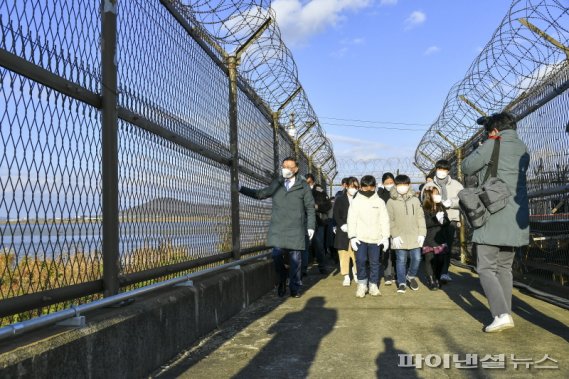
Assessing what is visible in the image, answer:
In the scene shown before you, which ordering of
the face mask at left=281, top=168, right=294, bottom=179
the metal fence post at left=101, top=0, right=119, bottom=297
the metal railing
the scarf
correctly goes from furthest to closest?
the scarf → the face mask at left=281, top=168, right=294, bottom=179 → the metal fence post at left=101, top=0, right=119, bottom=297 → the metal railing

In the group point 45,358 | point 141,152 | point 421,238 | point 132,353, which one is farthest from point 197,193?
point 421,238

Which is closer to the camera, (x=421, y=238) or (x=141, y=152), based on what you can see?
(x=141, y=152)

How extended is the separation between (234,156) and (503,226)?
2994 mm

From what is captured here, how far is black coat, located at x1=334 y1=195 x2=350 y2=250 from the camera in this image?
8.39 metres

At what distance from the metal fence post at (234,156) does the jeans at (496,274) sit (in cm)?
264

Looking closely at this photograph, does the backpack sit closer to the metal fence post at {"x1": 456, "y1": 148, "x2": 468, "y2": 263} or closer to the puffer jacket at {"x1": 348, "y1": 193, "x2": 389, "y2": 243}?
the puffer jacket at {"x1": 348, "y1": 193, "x2": 389, "y2": 243}

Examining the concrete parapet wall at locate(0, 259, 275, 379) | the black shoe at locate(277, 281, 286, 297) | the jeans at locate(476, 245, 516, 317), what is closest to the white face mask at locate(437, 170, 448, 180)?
the black shoe at locate(277, 281, 286, 297)

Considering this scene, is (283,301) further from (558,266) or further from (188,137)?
(558,266)

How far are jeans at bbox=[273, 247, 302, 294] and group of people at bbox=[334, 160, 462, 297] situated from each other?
0.80 metres

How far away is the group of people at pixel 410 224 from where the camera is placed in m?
4.68

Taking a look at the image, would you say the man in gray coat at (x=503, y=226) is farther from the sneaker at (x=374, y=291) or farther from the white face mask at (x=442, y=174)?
the white face mask at (x=442, y=174)

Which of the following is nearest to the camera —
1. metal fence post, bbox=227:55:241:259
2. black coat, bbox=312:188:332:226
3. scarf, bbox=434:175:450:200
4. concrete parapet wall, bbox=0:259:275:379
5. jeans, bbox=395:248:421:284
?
concrete parapet wall, bbox=0:259:275:379

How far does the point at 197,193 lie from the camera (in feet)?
16.6

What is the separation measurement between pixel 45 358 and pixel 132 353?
907 millimetres
